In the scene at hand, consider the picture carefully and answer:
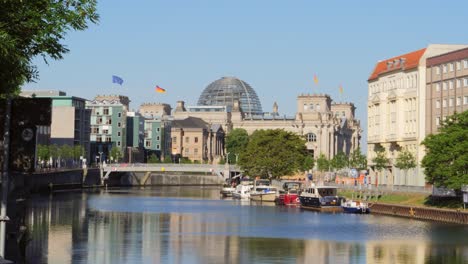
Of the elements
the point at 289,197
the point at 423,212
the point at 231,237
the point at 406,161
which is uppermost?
the point at 406,161

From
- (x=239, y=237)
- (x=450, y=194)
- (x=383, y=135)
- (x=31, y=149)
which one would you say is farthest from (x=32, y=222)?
(x=383, y=135)

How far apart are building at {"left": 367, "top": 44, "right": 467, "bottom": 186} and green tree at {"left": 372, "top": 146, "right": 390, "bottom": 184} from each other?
709mm

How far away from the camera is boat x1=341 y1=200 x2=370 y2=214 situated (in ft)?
426

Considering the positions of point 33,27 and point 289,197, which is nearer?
point 33,27

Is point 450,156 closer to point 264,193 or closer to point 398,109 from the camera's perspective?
point 398,109

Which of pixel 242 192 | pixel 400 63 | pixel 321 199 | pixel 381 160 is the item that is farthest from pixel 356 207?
pixel 242 192

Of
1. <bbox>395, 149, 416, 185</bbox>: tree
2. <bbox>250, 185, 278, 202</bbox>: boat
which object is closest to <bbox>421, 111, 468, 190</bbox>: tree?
<bbox>395, 149, 416, 185</bbox>: tree

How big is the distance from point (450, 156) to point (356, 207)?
22776mm

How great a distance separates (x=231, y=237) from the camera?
89.6 metres

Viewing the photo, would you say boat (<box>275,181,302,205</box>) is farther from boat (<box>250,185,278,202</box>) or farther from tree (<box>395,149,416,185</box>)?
tree (<box>395,149,416,185</box>)

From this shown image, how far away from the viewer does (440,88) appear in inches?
5925

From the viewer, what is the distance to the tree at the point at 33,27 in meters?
41.2

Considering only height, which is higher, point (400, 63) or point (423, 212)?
point (400, 63)

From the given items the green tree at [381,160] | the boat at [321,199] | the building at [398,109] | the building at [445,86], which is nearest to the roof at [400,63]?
the building at [398,109]
